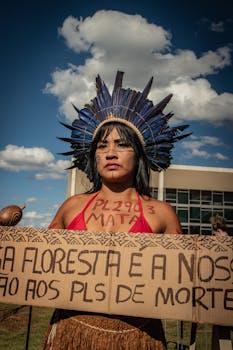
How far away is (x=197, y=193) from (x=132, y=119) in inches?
807

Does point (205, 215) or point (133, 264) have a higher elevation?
point (205, 215)

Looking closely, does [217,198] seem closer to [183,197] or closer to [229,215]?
[229,215]

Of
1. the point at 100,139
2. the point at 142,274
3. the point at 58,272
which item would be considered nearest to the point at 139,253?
the point at 142,274

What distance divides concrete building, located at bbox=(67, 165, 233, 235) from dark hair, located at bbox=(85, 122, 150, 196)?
59.7ft

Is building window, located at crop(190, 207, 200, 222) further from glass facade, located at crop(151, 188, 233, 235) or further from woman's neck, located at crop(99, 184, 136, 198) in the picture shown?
woman's neck, located at crop(99, 184, 136, 198)

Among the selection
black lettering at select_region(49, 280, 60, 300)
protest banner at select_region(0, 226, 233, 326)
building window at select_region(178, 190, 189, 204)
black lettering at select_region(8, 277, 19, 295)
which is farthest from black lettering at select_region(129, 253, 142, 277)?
building window at select_region(178, 190, 189, 204)

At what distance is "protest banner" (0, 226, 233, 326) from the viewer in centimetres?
167

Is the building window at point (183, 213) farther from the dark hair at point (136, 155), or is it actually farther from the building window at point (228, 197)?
the dark hair at point (136, 155)

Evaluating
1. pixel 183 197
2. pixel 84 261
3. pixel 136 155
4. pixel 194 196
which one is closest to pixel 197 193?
pixel 194 196

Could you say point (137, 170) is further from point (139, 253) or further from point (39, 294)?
point (39, 294)

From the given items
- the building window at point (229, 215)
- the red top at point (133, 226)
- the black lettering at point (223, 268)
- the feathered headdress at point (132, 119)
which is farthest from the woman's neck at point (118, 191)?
the building window at point (229, 215)

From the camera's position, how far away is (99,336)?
6.09 ft

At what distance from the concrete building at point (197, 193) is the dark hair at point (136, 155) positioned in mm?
18200

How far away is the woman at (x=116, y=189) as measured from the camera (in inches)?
74.0
